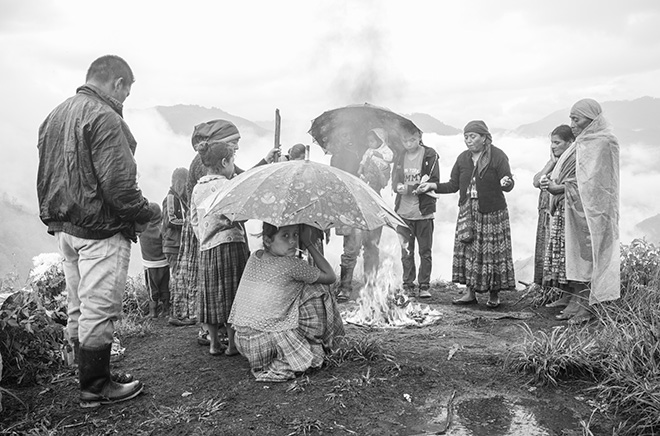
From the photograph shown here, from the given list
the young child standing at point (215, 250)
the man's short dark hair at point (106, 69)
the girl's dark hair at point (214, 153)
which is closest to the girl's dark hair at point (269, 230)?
the young child standing at point (215, 250)

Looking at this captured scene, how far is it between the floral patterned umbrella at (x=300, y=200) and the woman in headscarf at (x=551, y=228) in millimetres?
3251

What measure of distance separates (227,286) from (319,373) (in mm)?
1144

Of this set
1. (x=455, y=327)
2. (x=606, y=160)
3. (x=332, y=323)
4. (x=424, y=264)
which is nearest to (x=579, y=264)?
(x=606, y=160)

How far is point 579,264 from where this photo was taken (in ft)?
20.9

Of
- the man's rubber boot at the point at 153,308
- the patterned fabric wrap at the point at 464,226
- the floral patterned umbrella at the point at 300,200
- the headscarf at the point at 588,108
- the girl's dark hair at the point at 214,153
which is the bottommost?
the man's rubber boot at the point at 153,308

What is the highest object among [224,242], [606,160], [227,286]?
[606,160]

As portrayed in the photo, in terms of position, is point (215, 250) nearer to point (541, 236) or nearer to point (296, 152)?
point (296, 152)

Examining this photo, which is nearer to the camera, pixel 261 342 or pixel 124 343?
pixel 261 342

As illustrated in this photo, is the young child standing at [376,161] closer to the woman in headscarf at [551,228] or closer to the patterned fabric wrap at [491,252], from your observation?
the patterned fabric wrap at [491,252]

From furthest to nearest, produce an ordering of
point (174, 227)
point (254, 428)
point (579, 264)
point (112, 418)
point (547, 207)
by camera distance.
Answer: point (547, 207), point (174, 227), point (579, 264), point (112, 418), point (254, 428)

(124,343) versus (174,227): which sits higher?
(174,227)

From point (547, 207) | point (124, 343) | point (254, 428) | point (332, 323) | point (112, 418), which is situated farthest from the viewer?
point (547, 207)

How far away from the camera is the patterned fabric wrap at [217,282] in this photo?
4938 millimetres

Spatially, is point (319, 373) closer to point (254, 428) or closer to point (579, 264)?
point (254, 428)
